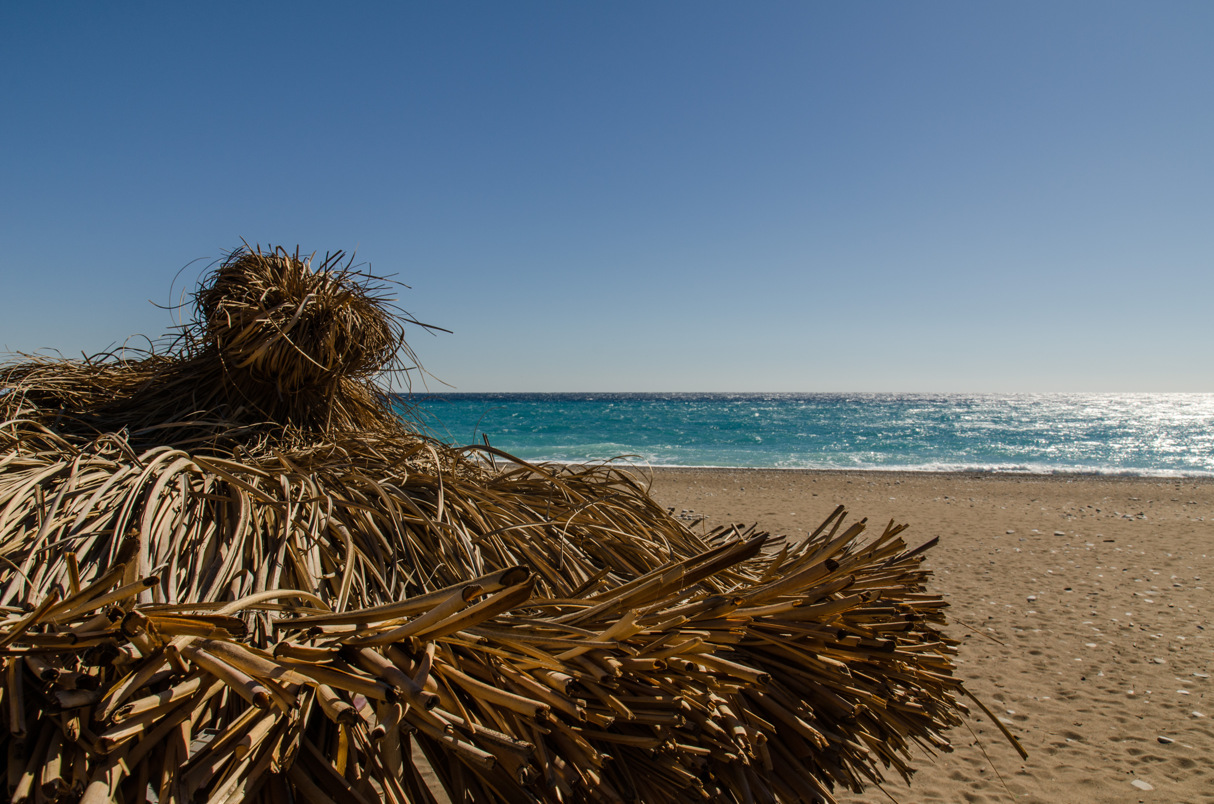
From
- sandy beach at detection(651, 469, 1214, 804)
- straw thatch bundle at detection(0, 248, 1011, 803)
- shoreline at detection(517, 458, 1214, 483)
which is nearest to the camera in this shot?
straw thatch bundle at detection(0, 248, 1011, 803)

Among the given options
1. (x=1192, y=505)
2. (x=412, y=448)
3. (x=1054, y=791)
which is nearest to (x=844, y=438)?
(x=1192, y=505)

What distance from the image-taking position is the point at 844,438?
29.4 m

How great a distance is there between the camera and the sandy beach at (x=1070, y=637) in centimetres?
287

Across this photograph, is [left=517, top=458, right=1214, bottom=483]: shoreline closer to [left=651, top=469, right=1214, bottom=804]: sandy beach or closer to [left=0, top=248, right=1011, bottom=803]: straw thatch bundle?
[left=651, top=469, right=1214, bottom=804]: sandy beach

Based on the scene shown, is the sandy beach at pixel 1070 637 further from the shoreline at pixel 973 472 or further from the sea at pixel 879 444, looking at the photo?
the sea at pixel 879 444

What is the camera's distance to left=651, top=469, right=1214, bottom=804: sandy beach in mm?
2871

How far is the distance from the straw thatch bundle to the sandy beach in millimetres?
1372

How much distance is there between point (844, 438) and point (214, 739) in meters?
31.2

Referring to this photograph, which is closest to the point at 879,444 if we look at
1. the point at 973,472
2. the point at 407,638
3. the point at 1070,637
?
the point at 973,472

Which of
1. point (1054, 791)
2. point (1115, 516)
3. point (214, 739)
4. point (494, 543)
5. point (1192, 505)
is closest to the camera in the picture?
point (214, 739)

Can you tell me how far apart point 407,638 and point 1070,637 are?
5736 millimetres

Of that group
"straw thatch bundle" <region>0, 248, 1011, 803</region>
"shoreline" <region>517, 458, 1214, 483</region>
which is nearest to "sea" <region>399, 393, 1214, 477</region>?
"shoreline" <region>517, 458, 1214, 483</region>

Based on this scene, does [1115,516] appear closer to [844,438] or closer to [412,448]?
[412,448]

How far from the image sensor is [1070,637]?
4637 millimetres
